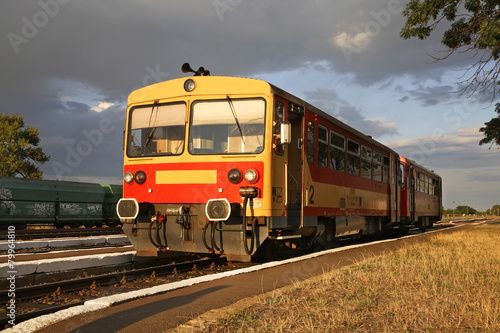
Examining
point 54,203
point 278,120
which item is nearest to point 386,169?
point 278,120

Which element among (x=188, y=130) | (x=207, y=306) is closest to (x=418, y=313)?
(x=207, y=306)

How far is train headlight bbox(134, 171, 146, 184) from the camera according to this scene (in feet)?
30.6

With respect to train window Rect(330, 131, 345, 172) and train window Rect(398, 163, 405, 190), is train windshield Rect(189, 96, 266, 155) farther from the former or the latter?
train window Rect(398, 163, 405, 190)

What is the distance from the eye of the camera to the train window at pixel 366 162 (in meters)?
14.0

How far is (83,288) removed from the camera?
7.43 metres

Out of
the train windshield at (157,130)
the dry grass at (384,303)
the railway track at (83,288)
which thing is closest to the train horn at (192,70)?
the train windshield at (157,130)

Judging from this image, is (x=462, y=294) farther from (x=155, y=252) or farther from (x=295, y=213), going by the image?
(x=155, y=252)

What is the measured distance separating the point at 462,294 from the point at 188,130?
17.8 ft

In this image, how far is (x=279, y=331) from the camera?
14.6 ft

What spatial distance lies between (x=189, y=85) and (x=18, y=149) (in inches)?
1229

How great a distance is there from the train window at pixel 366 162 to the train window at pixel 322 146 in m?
3.26

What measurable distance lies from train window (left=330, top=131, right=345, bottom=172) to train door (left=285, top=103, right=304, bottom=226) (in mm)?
1679

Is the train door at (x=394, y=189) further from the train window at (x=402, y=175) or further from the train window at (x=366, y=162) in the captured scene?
the train window at (x=366, y=162)

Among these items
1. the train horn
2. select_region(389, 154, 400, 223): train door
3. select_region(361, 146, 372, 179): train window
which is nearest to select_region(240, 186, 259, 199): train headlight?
the train horn
